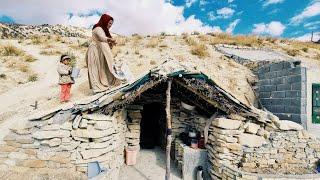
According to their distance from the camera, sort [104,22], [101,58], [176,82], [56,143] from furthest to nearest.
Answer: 1. [176,82]
2. [101,58]
3. [104,22]
4. [56,143]

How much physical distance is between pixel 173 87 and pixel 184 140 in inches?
73.0

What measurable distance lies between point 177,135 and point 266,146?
3.05m

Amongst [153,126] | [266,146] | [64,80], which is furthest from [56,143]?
[153,126]

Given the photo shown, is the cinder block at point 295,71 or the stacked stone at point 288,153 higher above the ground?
the cinder block at point 295,71

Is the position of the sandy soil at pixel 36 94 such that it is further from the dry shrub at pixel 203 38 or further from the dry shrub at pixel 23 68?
the dry shrub at pixel 203 38

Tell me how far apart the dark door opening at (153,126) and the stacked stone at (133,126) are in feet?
4.12

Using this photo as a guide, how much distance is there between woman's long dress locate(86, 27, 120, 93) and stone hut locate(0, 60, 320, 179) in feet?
1.97

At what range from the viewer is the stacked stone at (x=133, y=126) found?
9.20 meters

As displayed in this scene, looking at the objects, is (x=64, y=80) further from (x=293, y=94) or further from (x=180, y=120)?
(x=293, y=94)

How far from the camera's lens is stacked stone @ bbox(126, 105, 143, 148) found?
30.2ft

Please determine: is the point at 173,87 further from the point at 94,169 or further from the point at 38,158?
the point at 38,158

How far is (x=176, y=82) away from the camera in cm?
775

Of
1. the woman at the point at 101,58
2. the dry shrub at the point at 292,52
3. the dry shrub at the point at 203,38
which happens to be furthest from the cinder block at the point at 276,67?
the dry shrub at the point at 203,38

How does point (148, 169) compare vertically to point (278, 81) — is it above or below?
below
